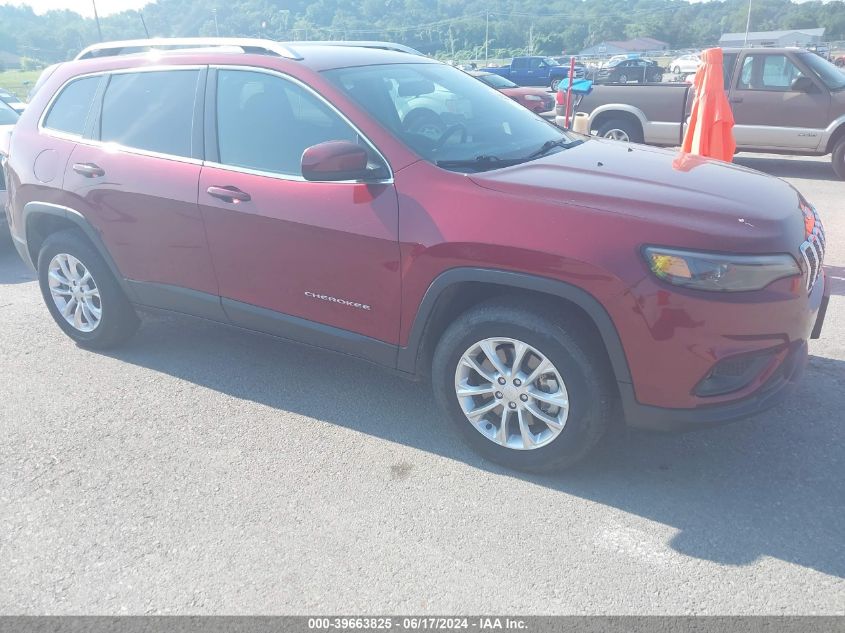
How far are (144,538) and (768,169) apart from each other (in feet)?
34.8

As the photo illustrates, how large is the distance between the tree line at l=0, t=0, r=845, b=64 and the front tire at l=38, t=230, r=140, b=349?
68.1 feet

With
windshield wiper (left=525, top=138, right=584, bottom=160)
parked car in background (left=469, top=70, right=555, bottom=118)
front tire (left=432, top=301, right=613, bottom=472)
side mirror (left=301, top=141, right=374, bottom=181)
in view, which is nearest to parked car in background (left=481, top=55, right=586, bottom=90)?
parked car in background (left=469, top=70, right=555, bottom=118)

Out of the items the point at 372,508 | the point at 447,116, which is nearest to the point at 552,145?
the point at 447,116

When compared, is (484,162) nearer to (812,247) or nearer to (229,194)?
(229,194)

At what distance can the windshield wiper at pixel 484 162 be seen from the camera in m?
3.39

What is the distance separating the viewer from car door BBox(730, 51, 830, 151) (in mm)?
9906

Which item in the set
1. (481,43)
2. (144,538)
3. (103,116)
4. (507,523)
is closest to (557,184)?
(507,523)

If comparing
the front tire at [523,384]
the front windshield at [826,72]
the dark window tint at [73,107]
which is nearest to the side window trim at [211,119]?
the dark window tint at [73,107]

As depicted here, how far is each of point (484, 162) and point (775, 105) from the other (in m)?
8.41

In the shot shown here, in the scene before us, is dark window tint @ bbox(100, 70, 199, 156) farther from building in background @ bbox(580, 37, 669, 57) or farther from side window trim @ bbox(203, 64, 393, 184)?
building in background @ bbox(580, 37, 669, 57)

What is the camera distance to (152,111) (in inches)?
164

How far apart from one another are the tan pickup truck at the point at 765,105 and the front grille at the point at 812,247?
7558 mm

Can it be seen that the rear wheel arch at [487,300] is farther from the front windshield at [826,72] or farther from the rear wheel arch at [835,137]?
the front windshield at [826,72]

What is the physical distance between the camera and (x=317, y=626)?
2.47 meters
